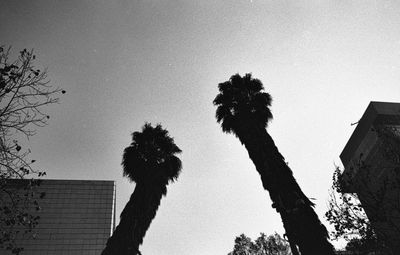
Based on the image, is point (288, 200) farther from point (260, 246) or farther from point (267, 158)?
point (260, 246)

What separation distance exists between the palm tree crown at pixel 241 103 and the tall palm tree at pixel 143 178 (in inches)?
219

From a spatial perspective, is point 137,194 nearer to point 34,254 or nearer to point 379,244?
point 379,244

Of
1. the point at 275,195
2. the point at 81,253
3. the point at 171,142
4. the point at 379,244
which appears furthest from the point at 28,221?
the point at 81,253

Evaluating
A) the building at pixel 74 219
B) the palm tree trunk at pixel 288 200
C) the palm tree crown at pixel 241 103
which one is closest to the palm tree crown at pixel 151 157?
the palm tree crown at pixel 241 103

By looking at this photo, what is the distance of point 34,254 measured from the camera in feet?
266

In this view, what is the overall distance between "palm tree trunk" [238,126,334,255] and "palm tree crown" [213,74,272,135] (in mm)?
2307

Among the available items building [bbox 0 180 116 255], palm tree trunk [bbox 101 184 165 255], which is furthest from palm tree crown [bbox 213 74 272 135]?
building [bbox 0 180 116 255]

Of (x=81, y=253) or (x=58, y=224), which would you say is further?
(x=58, y=224)

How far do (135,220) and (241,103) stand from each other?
10.2 metres

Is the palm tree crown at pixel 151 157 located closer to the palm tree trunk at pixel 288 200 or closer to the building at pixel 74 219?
the palm tree trunk at pixel 288 200

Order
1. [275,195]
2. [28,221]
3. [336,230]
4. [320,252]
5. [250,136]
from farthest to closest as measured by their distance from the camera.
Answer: [336,230] → [250,136] → [275,195] → [320,252] → [28,221]

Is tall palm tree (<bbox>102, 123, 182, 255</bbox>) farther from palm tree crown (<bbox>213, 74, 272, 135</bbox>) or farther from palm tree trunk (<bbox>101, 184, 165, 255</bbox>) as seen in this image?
palm tree crown (<bbox>213, 74, 272, 135</bbox>)

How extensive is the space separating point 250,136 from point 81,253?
282ft

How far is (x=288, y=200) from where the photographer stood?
1158 cm
